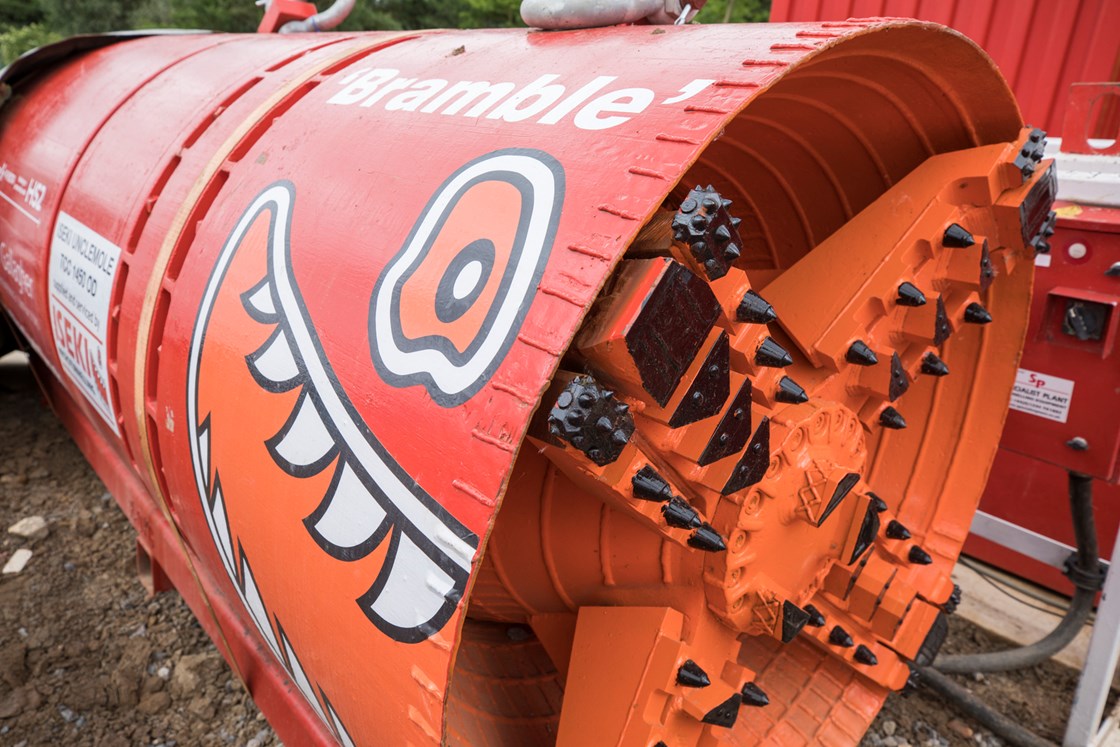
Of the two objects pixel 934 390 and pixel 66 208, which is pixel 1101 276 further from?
pixel 66 208

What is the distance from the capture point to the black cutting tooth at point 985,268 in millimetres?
1911

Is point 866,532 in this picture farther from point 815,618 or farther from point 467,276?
point 467,276

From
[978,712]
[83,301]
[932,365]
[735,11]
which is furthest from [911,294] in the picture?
[735,11]

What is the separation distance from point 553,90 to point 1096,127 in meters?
3.31

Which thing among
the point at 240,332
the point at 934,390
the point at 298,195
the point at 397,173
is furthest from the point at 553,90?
the point at 934,390

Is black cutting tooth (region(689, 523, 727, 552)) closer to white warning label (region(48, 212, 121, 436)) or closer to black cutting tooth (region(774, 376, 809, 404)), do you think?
black cutting tooth (region(774, 376, 809, 404))

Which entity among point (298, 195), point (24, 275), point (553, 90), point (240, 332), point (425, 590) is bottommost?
point (24, 275)

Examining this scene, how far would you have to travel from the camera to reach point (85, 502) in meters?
3.67

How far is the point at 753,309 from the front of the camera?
131cm

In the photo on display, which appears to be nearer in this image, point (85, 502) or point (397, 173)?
point (397, 173)

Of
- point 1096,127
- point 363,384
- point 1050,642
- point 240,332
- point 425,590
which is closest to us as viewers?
point 425,590

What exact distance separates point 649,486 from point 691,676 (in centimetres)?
59

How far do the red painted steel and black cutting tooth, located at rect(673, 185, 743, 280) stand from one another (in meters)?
3.23

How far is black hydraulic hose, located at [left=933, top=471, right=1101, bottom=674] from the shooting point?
2689 mm
